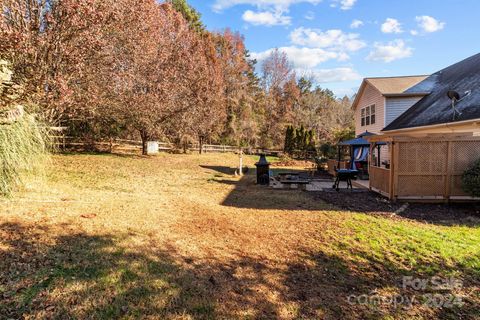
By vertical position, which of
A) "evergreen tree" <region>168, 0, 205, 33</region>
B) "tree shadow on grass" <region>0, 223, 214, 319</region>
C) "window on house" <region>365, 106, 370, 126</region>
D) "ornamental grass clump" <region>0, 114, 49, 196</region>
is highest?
"evergreen tree" <region>168, 0, 205, 33</region>

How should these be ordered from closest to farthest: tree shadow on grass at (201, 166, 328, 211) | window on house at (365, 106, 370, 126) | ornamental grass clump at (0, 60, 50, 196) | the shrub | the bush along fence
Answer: ornamental grass clump at (0, 60, 50, 196), tree shadow on grass at (201, 166, 328, 211), the shrub, the bush along fence, window on house at (365, 106, 370, 126)

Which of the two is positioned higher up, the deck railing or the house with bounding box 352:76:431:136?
the house with bounding box 352:76:431:136

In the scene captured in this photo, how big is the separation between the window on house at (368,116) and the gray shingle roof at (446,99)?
210cm

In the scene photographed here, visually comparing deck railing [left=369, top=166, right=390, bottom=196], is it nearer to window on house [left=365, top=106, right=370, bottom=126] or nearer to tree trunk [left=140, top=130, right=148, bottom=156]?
window on house [left=365, top=106, right=370, bottom=126]

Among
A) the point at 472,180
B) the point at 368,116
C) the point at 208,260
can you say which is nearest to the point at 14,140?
the point at 208,260

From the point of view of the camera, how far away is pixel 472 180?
7176 mm

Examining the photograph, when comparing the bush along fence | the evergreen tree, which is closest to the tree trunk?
the bush along fence

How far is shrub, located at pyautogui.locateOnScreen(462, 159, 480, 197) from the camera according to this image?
7.11 metres

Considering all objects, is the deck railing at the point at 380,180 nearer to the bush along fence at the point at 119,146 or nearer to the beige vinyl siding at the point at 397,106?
the beige vinyl siding at the point at 397,106

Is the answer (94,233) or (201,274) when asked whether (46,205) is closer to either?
(94,233)

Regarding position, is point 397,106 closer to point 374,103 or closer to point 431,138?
point 374,103

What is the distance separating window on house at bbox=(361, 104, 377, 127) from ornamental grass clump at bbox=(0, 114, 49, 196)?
53.5 ft

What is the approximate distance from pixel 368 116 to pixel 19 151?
17479 millimetres

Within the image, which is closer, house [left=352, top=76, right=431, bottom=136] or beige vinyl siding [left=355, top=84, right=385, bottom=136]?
house [left=352, top=76, right=431, bottom=136]
